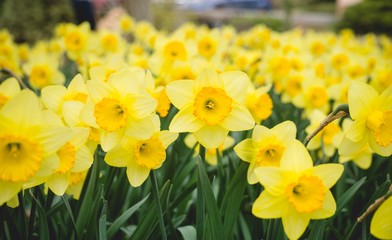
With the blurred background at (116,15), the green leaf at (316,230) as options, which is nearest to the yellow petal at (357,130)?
the green leaf at (316,230)

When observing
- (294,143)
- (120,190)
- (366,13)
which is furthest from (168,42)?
(366,13)

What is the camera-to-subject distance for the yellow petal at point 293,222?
1.06 metres

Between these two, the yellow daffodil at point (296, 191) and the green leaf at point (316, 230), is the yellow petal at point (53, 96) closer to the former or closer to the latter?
the yellow daffodil at point (296, 191)

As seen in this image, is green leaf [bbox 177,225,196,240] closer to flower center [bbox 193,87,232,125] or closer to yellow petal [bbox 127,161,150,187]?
yellow petal [bbox 127,161,150,187]

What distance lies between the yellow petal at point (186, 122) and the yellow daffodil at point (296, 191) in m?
0.28

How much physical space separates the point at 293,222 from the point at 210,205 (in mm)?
251

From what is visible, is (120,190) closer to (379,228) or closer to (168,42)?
(379,228)

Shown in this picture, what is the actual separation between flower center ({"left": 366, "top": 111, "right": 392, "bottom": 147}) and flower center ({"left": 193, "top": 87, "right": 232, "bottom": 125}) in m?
0.46

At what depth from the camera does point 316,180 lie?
1032 mm

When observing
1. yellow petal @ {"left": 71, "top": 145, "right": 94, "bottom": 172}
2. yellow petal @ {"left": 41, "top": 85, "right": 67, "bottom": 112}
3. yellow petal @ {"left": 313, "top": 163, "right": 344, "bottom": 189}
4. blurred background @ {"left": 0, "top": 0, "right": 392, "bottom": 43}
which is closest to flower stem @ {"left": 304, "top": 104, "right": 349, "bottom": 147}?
yellow petal @ {"left": 313, "top": 163, "right": 344, "bottom": 189}

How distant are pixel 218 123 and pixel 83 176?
57 cm

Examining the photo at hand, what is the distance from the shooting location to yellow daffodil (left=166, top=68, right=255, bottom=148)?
→ 3.95ft

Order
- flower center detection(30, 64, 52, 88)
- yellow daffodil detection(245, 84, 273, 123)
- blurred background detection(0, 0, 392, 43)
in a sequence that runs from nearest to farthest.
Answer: yellow daffodil detection(245, 84, 273, 123), flower center detection(30, 64, 52, 88), blurred background detection(0, 0, 392, 43)

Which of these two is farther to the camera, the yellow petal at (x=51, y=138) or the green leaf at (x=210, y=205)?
the green leaf at (x=210, y=205)
